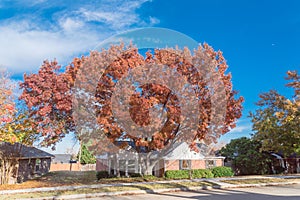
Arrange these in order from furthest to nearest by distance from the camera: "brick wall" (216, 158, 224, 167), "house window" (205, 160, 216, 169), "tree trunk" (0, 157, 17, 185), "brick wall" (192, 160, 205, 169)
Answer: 1. "brick wall" (216, 158, 224, 167)
2. "house window" (205, 160, 216, 169)
3. "brick wall" (192, 160, 205, 169)
4. "tree trunk" (0, 157, 17, 185)

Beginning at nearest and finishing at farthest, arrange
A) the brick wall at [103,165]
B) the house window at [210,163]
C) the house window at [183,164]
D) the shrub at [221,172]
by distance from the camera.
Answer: the shrub at [221,172] → the house window at [183,164] → the house window at [210,163] → the brick wall at [103,165]

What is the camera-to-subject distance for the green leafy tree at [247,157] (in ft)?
76.9

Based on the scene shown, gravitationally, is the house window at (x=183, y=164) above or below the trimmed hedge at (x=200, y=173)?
above

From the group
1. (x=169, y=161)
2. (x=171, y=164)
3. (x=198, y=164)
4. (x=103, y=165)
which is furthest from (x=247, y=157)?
(x=103, y=165)

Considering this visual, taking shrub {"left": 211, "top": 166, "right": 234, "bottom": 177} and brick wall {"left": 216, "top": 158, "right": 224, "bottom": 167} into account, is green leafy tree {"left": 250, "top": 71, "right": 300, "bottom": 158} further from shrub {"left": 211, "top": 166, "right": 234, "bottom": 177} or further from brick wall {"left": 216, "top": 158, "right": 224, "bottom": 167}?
brick wall {"left": 216, "top": 158, "right": 224, "bottom": 167}

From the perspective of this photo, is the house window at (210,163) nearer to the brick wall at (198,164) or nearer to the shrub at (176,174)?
the brick wall at (198,164)

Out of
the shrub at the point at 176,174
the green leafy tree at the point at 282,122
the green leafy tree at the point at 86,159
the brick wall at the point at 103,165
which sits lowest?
the shrub at the point at 176,174

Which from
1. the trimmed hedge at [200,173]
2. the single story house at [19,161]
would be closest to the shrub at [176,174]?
the trimmed hedge at [200,173]

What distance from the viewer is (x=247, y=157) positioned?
77.7ft

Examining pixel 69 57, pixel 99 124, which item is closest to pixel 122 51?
pixel 69 57

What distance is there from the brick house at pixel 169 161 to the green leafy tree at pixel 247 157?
1233mm

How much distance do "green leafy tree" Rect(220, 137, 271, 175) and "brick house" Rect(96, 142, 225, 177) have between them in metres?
1.23

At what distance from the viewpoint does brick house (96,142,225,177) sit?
2041 centimetres

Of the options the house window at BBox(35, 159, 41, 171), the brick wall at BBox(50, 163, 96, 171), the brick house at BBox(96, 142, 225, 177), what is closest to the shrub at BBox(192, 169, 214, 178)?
the brick house at BBox(96, 142, 225, 177)
